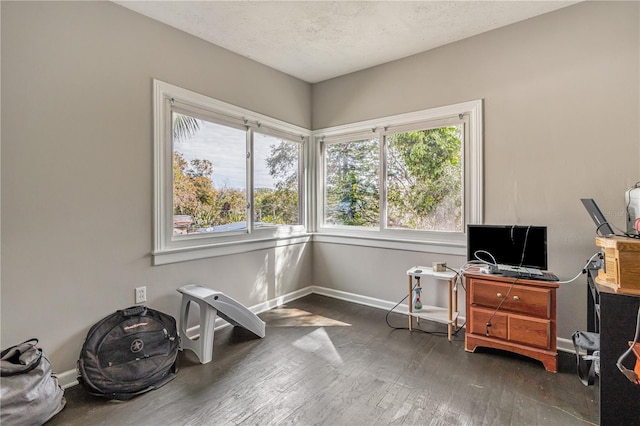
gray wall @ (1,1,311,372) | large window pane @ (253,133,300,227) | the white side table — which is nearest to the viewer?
gray wall @ (1,1,311,372)

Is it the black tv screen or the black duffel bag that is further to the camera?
the black tv screen

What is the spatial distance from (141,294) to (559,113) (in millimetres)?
3743

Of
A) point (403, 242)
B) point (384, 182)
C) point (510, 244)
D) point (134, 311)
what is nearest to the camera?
point (134, 311)

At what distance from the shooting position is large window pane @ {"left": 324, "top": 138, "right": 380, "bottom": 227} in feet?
12.1

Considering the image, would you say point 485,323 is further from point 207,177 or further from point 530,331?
point 207,177

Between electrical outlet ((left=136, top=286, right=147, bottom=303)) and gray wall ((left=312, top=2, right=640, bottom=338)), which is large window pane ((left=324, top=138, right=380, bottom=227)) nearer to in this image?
gray wall ((left=312, top=2, right=640, bottom=338))

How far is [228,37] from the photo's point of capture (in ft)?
9.41

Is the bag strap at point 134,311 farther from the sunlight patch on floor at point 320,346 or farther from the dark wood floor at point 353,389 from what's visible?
the sunlight patch on floor at point 320,346

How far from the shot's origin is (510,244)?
2512 mm

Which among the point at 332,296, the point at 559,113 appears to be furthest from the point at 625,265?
the point at 332,296

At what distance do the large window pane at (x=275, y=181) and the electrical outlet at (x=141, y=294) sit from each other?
1299mm

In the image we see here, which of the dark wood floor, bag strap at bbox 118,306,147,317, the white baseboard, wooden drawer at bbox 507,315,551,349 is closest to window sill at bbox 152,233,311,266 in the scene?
bag strap at bbox 118,306,147,317

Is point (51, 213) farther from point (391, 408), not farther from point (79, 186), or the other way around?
point (391, 408)

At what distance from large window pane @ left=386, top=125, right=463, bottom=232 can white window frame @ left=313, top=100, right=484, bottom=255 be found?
70mm
